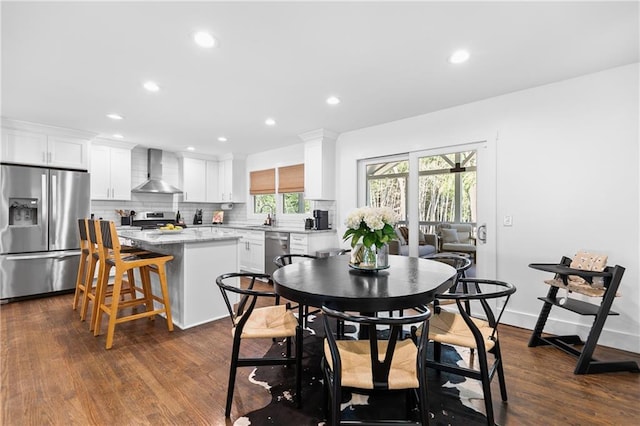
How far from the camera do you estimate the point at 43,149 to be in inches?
172

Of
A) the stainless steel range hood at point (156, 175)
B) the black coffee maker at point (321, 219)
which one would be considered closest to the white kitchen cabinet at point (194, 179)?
the stainless steel range hood at point (156, 175)

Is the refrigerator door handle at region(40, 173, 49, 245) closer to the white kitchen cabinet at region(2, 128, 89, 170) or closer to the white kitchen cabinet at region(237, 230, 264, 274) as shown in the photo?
the white kitchen cabinet at region(2, 128, 89, 170)

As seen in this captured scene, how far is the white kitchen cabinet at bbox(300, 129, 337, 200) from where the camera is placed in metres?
4.78

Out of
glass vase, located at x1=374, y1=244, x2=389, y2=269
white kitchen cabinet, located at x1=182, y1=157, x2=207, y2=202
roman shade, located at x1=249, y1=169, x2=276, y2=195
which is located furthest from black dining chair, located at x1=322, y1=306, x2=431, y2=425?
white kitchen cabinet, located at x1=182, y1=157, x2=207, y2=202

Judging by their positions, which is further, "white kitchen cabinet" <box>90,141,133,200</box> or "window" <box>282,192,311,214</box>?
Result: "window" <box>282,192,311,214</box>

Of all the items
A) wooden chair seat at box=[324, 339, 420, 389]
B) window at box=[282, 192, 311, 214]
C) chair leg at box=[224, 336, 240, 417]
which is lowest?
chair leg at box=[224, 336, 240, 417]

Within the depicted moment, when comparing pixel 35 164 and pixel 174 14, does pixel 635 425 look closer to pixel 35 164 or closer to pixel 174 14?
pixel 174 14

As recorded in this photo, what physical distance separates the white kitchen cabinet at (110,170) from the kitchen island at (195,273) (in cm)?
247

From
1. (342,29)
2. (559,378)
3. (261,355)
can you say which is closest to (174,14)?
(342,29)

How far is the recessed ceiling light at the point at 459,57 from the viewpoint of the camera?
95.4 inches

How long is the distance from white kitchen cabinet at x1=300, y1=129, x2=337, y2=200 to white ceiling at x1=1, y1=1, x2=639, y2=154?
0.87 metres

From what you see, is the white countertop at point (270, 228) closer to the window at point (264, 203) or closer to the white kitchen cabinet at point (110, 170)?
the window at point (264, 203)

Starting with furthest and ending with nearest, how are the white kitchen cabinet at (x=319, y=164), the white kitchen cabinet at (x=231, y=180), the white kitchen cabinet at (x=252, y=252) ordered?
the white kitchen cabinet at (x=231, y=180) < the white kitchen cabinet at (x=252, y=252) < the white kitchen cabinet at (x=319, y=164)

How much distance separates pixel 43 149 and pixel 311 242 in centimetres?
405
